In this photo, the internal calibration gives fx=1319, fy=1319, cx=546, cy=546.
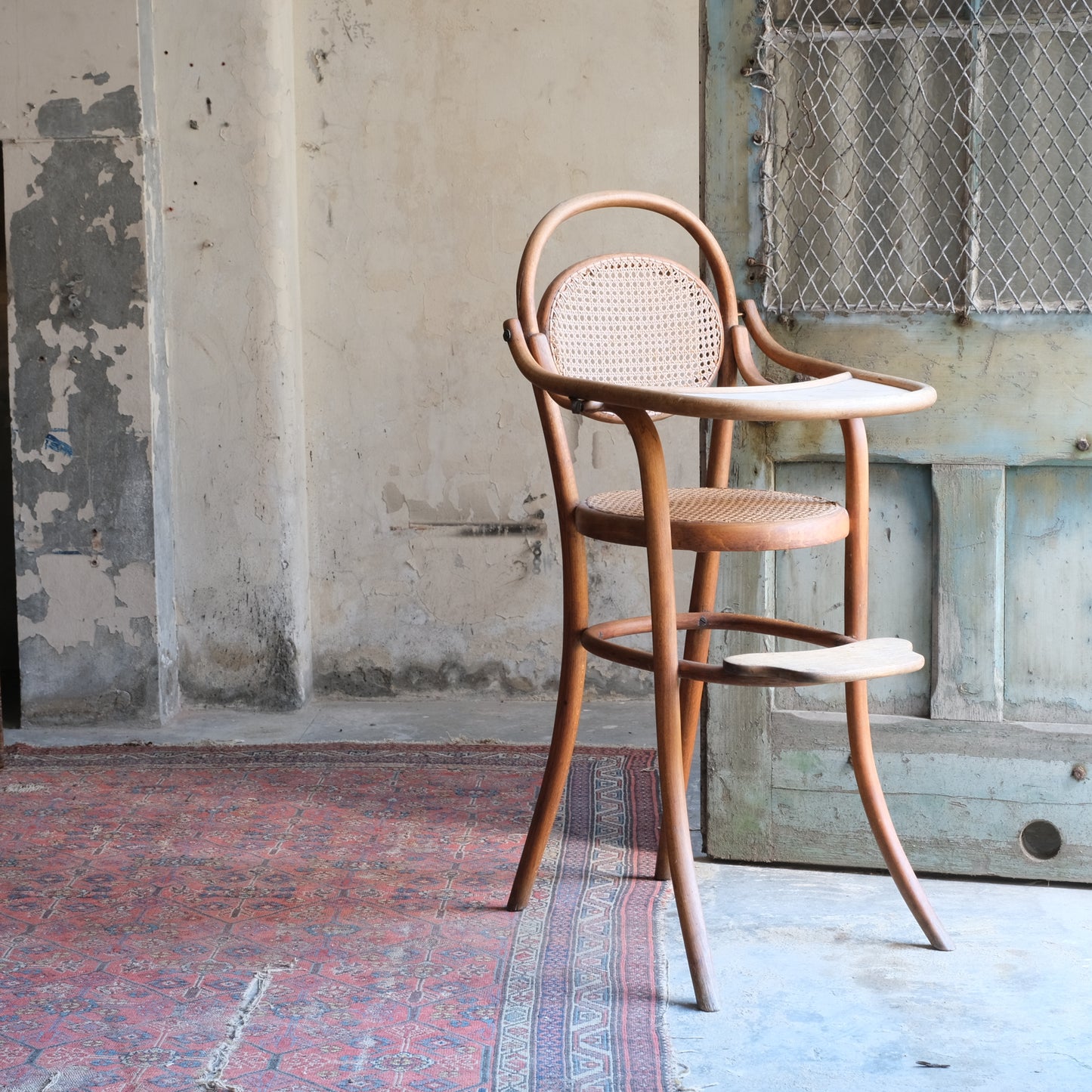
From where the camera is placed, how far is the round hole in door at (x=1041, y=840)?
2.45 metres

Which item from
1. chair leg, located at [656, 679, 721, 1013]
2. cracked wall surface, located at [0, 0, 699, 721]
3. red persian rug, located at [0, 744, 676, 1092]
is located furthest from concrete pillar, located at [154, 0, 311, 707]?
chair leg, located at [656, 679, 721, 1013]

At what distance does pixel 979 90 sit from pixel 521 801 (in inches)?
68.6

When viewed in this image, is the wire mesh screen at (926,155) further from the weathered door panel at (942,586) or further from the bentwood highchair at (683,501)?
the bentwood highchair at (683,501)

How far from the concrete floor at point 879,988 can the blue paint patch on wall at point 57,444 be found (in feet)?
7.17

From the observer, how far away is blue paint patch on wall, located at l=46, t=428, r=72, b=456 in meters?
3.70

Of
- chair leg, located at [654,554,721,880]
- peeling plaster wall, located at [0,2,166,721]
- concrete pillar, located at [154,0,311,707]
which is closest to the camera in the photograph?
chair leg, located at [654,554,721,880]

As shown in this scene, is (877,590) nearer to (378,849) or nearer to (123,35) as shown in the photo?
(378,849)

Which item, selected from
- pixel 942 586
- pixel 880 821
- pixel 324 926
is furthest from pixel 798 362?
pixel 324 926

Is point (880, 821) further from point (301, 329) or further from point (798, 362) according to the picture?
point (301, 329)

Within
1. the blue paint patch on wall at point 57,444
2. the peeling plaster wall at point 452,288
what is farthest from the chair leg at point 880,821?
the blue paint patch on wall at point 57,444

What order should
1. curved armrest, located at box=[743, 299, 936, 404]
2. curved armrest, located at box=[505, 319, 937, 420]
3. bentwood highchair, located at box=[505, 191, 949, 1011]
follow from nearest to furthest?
curved armrest, located at box=[505, 319, 937, 420]
bentwood highchair, located at box=[505, 191, 949, 1011]
curved armrest, located at box=[743, 299, 936, 404]

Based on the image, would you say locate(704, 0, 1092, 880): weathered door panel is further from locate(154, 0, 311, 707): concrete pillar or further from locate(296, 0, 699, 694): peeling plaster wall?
locate(154, 0, 311, 707): concrete pillar

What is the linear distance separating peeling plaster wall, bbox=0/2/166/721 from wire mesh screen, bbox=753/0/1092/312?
6.46 feet

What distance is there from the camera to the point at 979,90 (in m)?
2.42
